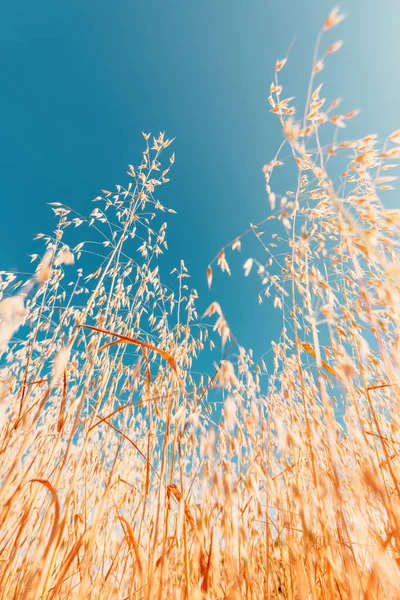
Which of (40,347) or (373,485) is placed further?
(40,347)

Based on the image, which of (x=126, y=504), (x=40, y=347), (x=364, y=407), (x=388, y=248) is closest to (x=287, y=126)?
(x=388, y=248)

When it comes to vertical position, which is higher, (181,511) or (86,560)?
(181,511)

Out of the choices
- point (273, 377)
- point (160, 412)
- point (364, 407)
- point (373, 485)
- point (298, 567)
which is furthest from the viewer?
point (273, 377)

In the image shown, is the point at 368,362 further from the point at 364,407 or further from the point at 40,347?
the point at 40,347

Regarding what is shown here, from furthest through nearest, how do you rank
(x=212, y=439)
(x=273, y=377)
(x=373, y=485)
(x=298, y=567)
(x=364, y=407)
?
(x=273, y=377) → (x=364, y=407) → (x=212, y=439) → (x=298, y=567) → (x=373, y=485)

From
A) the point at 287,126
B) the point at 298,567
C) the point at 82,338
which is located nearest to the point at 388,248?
the point at 287,126

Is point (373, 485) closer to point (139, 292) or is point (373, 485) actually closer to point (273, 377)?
point (273, 377)

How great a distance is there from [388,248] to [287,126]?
1.28m

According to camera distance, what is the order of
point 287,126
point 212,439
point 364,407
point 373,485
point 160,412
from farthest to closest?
point 364,407 < point 160,412 < point 287,126 < point 212,439 < point 373,485

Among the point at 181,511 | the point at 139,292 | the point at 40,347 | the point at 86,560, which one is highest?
the point at 139,292

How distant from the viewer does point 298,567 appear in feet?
2.75

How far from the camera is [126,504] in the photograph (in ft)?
6.66

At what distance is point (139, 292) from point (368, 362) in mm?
1644

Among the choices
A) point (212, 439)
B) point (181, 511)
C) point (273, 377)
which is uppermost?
point (273, 377)
